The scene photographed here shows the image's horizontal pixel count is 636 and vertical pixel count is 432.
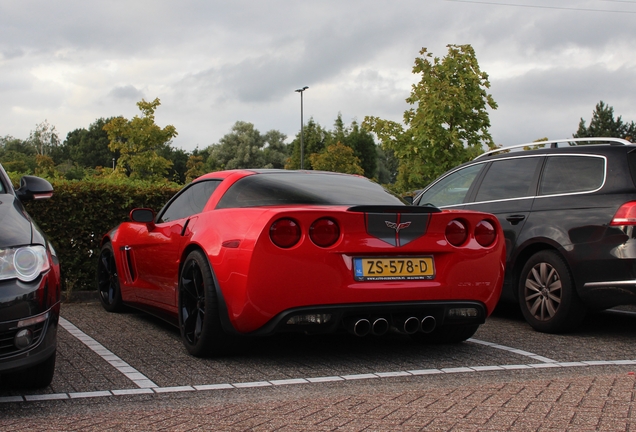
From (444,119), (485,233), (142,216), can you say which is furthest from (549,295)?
(444,119)

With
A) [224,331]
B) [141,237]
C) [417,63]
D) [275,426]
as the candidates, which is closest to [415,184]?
[417,63]

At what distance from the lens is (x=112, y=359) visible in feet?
17.0

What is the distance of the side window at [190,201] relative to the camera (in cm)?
587

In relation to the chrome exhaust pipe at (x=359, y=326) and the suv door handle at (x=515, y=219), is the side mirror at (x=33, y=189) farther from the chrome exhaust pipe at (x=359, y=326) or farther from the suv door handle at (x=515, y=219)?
the suv door handle at (x=515, y=219)

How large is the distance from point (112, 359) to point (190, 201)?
1.53 m

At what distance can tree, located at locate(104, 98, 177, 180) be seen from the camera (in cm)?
3566

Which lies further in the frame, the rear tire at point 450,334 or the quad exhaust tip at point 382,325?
the rear tire at point 450,334

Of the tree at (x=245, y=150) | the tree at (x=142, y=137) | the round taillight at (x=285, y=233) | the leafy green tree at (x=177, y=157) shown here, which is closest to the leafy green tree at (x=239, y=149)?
the tree at (x=245, y=150)

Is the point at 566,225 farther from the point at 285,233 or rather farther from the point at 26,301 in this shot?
the point at 26,301

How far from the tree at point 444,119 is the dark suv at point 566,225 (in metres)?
13.3

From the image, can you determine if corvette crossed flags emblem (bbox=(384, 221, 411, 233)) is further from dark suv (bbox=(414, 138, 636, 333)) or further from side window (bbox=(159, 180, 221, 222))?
dark suv (bbox=(414, 138, 636, 333))

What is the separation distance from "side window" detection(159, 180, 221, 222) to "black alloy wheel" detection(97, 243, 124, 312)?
1270 millimetres

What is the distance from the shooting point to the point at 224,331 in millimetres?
5000

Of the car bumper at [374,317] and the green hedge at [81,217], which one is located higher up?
the green hedge at [81,217]
